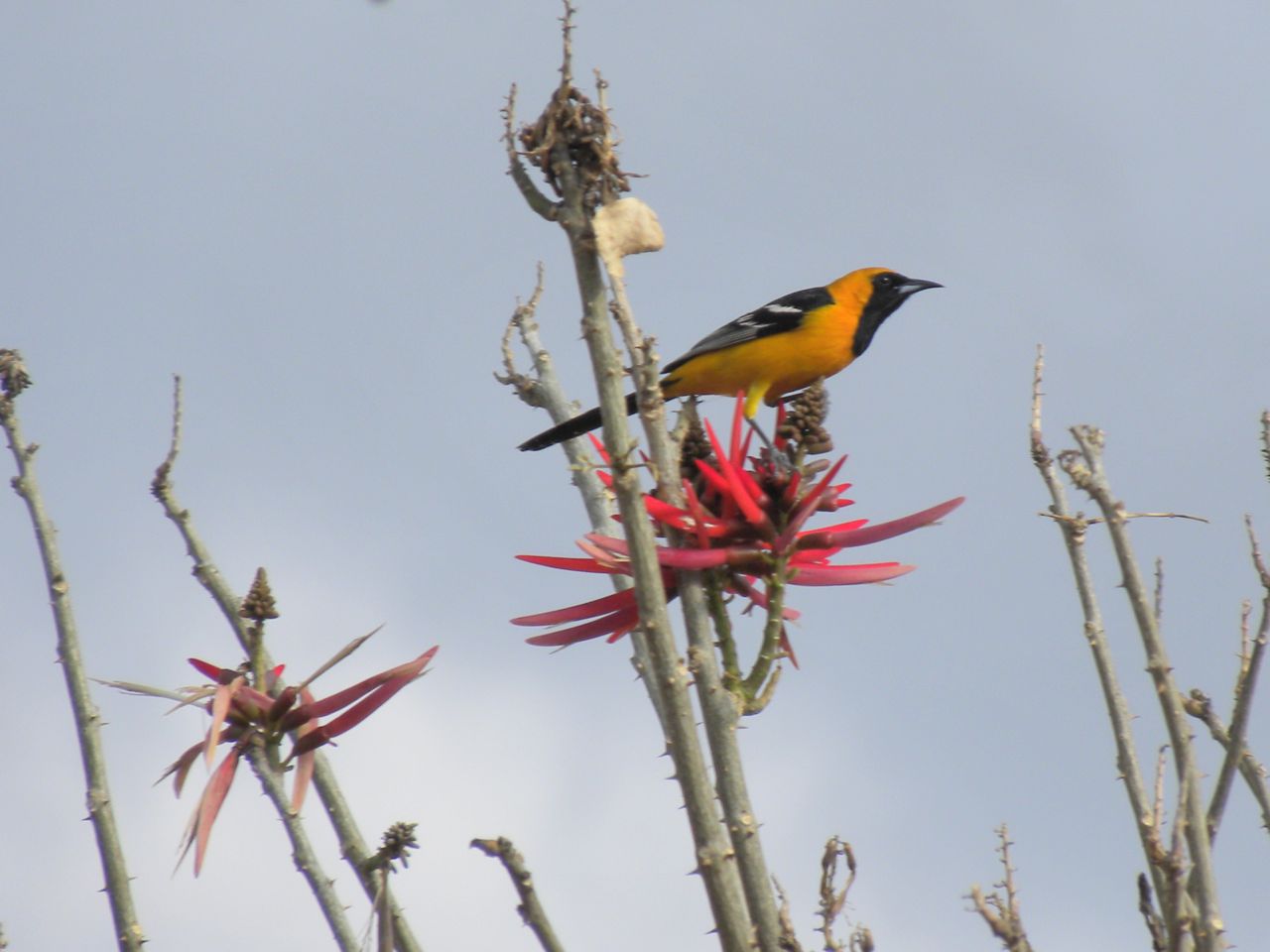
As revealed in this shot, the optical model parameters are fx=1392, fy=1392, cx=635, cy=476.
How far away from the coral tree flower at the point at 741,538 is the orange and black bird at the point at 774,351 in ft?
10.5

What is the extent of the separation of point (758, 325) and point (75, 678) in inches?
154

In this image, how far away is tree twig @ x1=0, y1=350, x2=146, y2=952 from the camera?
330 cm

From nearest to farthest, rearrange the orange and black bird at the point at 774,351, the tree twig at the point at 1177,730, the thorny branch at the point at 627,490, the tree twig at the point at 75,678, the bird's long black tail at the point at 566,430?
the thorny branch at the point at 627,490 → the tree twig at the point at 1177,730 → the tree twig at the point at 75,678 → the bird's long black tail at the point at 566,430 → the orange and black bird at the point at 774,351

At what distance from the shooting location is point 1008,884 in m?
3.45

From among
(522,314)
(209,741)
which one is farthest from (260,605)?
(522,314)

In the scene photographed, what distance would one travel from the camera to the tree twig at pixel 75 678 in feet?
10.8

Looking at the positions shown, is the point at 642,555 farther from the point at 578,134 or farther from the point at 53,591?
the point at 53,591

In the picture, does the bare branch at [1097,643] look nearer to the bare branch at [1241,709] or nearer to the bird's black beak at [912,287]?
the bare branch at [1241,709]

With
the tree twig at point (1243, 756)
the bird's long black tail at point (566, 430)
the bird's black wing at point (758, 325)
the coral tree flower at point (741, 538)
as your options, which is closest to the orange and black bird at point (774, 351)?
the bird's black wing at point (758, 325)

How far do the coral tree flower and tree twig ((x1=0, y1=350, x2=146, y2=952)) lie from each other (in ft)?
3.87

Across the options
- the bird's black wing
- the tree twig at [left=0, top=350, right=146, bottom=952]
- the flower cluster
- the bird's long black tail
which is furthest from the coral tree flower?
the bird's black wing

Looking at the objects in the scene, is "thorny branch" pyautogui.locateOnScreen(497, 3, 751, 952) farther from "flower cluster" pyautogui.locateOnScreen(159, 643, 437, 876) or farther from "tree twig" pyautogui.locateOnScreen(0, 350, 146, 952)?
"tree twig" pyautogui.locateOnScreen(0, 350, 146, 952)

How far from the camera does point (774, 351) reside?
22.2 feet

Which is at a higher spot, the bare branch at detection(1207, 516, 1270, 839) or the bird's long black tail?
the bird's long black tail
